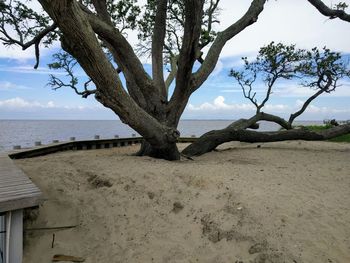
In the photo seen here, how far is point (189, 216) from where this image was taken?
13.5 feet

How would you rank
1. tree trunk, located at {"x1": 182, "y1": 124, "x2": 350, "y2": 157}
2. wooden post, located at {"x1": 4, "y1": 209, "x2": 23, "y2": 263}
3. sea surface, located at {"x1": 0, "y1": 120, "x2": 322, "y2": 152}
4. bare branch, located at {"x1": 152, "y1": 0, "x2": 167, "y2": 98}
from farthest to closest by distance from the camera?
1. sea surface, located at {"x1": 0, "y1": 120, "x2": 322, "y2": 152}
2. tree trunk, located at {"x1": 182, "y1": 124, "x2": 350, "y2": 157}
3. bare branch, located at {"x1": 152, "y1": 0, "x2": 167, "y2": 98}
4. wooden post, located at {"x1": 4, "y1": 209, "x2": 23, "y2": 263}

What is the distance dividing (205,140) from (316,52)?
6.25m

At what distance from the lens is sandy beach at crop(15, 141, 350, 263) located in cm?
Answer: 343

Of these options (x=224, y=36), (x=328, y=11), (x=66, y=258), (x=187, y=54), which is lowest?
(x=66, y=258)

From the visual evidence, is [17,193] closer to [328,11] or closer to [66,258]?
[66,258]

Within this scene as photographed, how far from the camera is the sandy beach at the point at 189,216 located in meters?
3.43

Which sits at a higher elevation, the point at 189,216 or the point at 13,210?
the point at 13,210

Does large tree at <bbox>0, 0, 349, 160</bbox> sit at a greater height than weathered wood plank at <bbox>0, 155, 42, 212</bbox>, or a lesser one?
greater

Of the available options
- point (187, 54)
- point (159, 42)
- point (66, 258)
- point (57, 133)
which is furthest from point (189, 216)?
point (57, 133)

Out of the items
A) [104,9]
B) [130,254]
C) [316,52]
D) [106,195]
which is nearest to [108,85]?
[106,195]

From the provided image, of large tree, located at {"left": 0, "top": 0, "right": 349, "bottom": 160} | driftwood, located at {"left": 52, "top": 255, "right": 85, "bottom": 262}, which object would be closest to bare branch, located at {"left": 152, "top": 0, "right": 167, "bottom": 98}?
large tree, located at {"left": 0, "top": 0, "right": 349, "bottom": 160}

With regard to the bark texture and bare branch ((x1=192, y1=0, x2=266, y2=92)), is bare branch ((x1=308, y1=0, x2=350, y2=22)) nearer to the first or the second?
bare branch ((x1=192, y1=0, x2=266, y2=92))

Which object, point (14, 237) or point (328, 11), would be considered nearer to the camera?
point (14, 237)

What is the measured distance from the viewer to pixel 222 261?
10.9 ft
